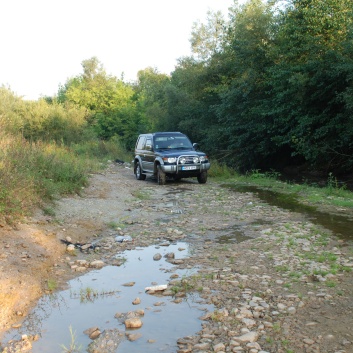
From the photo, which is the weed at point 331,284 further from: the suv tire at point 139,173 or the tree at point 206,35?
the tree at point 206,35

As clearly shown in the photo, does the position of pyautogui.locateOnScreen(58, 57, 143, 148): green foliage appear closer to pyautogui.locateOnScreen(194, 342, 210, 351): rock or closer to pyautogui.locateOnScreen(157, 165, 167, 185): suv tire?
pyautogui.locateOnScreen(157, 165, 167, 185): suv tire

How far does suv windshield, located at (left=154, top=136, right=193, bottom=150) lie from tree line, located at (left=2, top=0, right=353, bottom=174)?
4946 mm

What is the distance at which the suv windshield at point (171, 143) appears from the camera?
17.7 meters

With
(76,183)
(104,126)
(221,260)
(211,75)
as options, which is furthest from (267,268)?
(104,126)

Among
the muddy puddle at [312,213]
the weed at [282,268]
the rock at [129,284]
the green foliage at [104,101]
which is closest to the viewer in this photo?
the rock at [129,284]

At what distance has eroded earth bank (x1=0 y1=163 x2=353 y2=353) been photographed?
4133 millimetres

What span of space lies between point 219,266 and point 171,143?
11847mm

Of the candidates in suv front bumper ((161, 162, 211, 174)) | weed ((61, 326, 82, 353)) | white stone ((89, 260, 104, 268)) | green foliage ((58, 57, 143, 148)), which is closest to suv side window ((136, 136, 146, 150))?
suv front bumper ((161, 162, 211, 174))

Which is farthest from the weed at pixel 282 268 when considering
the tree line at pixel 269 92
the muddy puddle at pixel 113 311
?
the tree line at pixel 269 92

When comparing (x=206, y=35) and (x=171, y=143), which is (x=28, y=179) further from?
(x=206, y=35)

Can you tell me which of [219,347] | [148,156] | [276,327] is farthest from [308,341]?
[148,156]

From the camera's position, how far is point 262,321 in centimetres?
440

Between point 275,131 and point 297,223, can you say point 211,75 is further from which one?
point 297,223

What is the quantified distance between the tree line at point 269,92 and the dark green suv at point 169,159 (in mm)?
4963
